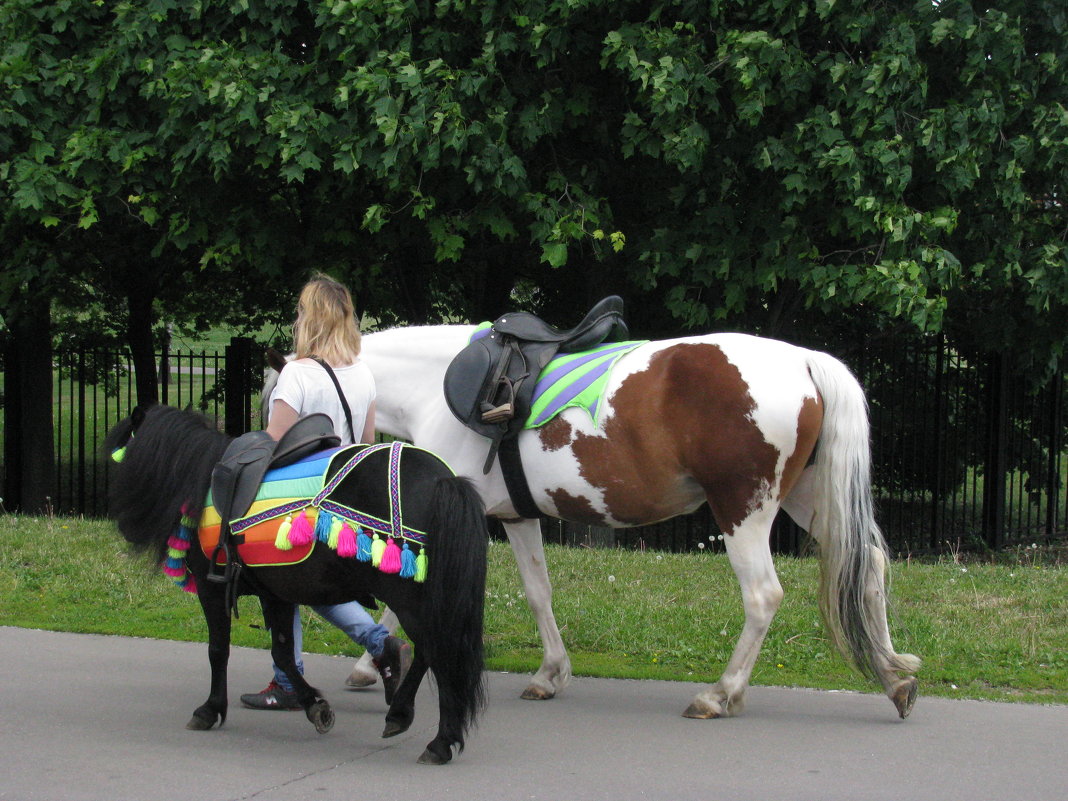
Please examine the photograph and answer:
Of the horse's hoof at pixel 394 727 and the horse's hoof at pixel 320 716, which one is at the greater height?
the horse's hoof at pixel 394 727

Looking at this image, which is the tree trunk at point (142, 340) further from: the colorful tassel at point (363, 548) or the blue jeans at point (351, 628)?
the colorful tassel at point (363, 548)

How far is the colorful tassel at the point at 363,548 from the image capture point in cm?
438

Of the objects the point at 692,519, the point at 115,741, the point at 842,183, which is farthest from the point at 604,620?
the point at 692,519

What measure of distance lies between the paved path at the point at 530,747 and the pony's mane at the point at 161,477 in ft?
2.81

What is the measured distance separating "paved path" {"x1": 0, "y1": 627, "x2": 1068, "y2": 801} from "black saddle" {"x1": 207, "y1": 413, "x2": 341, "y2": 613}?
2.36 ft

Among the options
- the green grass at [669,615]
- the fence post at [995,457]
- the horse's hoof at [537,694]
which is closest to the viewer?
the horse's hoof at [537,694]

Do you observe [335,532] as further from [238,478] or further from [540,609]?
[540,609]

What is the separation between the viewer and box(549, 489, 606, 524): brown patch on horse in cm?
539

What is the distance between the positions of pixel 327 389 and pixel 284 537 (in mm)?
789

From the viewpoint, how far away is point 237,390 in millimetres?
12492

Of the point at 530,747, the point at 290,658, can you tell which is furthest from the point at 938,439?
the point at 290,658

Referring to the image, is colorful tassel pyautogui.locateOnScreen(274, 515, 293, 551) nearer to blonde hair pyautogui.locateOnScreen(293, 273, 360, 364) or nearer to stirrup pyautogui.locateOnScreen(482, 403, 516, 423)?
blonde hair pyautogui.locateOnScreen(293, 273, 360, 364)

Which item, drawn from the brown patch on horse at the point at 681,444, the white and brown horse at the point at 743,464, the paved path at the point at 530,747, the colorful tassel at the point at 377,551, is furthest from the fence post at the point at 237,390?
the colorful tassel at the point at 377,551

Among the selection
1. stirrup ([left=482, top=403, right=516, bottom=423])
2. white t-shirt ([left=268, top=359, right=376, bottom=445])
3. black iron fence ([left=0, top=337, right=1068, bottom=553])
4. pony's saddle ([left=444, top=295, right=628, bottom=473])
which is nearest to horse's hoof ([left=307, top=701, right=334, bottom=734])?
white t-shirt ([left=268, top=359, right=376, bottom=445])
